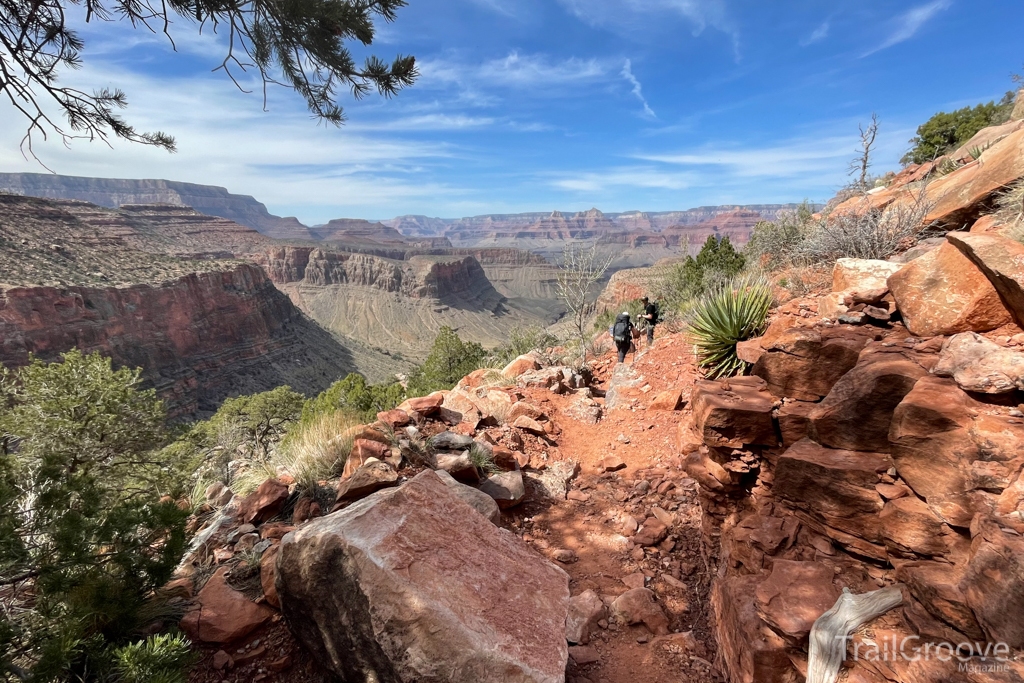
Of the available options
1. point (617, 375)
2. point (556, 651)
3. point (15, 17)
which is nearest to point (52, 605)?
point (556, 651)

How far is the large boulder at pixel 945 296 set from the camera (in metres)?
2.93

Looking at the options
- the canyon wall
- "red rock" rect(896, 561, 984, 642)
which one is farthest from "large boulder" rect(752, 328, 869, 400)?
the canyon wall

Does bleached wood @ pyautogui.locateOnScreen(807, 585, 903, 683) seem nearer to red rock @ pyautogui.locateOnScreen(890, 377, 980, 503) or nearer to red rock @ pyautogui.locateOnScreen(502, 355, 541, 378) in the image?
red rock @ pyautogui.locateOnScreen(890, 377, 980, 503)

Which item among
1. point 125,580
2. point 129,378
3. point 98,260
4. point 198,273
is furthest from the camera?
point 198,273

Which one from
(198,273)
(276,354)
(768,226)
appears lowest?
(276,354)

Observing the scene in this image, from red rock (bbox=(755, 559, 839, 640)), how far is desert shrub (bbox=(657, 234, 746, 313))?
8774 mm

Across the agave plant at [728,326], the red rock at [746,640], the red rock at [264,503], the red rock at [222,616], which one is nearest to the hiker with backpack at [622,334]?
the agave plant at [728,326]

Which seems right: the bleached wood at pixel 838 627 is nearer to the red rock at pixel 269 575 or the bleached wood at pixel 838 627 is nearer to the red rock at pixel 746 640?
the red rock at pixel 746 640

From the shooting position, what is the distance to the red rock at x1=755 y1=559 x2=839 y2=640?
243 cm

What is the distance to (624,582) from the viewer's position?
3.90 m

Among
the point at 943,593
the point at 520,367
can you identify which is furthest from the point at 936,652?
the point at 520,367

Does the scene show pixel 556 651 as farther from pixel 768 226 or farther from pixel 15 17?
pixel 768 226

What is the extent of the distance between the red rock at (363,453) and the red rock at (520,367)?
16.2 ft

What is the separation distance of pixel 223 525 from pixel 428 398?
3588mm
